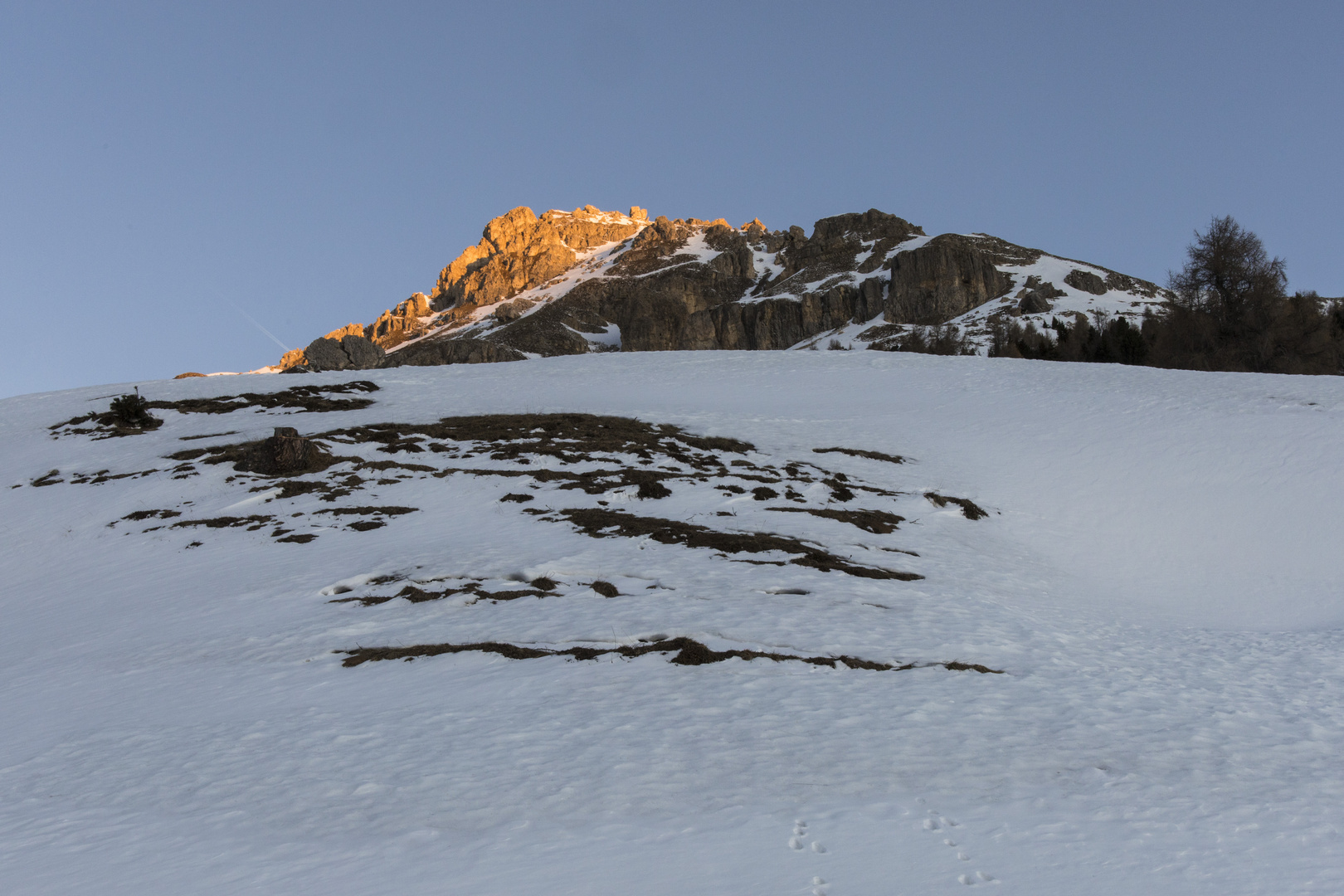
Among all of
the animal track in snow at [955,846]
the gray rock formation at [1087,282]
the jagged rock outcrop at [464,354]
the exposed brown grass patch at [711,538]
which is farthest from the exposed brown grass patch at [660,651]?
the gray rock formation at [1087,282]

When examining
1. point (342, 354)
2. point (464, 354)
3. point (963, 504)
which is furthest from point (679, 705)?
point (464, 354)

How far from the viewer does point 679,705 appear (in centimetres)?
701

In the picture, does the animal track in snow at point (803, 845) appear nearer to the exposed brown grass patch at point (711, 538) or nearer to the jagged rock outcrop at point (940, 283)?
the exposed brown grass patch at point (711, 538)

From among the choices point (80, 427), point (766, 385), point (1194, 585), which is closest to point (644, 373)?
point (766, 385)

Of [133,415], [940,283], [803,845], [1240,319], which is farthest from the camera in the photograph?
[940,283]

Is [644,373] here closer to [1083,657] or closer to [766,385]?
[766,385]

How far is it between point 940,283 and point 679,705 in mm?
173223

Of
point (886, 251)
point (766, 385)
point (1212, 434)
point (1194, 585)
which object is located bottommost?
point (1194, 585)

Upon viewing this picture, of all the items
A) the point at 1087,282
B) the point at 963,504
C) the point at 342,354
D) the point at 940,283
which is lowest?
the point at 963,504

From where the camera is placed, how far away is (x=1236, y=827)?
508 centimetres

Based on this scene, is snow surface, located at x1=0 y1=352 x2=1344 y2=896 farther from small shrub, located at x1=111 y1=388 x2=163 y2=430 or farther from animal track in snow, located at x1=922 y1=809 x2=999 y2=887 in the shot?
small shrub, located at x1=111 y1=388 x2=163 y2=430

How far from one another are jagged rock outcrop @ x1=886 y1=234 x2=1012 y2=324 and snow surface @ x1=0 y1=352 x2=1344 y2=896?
152728 mm

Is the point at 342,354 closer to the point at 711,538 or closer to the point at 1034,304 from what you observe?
the point at 711,538

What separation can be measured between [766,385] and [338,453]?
1876cm
